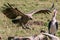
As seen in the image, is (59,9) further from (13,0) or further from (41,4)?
(13,0)

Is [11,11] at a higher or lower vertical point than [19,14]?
higher

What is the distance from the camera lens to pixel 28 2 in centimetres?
1839

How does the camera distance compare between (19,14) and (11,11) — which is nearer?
(11,11)

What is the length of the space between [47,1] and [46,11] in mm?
7360

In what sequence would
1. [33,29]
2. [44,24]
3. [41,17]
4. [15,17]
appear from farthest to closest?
[41,17]
[44,24]
[33,29]
[15,17]

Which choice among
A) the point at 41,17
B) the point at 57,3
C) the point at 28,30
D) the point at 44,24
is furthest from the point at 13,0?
the point at 28,30

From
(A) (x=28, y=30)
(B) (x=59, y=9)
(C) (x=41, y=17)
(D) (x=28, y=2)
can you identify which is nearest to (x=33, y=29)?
(A) (x=28, y=30)

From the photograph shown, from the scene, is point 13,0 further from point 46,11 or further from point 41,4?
point 46,11

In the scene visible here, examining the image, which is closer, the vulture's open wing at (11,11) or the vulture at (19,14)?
Result: the vulture's open wing at (11,11)

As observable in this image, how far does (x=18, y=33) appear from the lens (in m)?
11.9

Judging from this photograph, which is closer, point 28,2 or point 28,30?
point 28,30

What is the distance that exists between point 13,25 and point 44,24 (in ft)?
3.51

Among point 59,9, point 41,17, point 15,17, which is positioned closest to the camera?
point 15,17

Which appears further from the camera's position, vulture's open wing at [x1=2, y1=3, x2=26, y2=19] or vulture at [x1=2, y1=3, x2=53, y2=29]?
vulture at [x1=2, y1=3, x2=53, y2=29]
